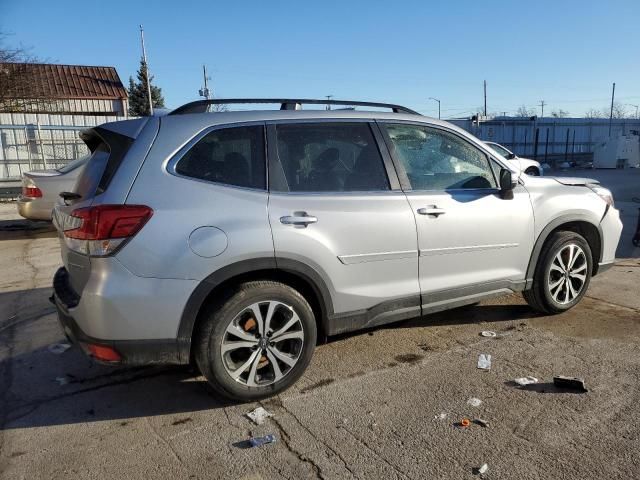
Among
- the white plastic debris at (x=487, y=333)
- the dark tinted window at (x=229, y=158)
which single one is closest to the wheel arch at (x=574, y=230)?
the white plastic debris at (x=487, y=333)

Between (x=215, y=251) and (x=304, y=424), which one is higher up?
(x=215, y=251)

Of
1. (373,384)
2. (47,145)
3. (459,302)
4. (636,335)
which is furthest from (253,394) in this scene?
(47,145)

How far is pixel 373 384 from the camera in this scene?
354 cm

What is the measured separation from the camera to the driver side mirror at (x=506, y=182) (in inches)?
162

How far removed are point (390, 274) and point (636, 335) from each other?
2275mm

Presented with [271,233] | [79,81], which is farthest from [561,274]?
[79,81]

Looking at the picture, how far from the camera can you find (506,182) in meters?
4.11

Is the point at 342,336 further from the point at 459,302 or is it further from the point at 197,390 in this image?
the point at 197,390

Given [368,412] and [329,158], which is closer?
[368,412]

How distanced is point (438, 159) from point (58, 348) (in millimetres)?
3473

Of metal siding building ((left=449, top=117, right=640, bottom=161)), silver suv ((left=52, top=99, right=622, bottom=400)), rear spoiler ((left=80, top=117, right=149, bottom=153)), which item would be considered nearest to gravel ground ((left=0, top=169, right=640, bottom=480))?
silver suv ((left=52, top=99, right=622, bottom=400))

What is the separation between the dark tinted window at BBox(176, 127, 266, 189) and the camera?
3148 mm

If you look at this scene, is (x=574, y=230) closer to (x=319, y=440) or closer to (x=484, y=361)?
(x=484, y=361)

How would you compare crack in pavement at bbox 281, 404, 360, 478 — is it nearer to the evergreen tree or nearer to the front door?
the front door
